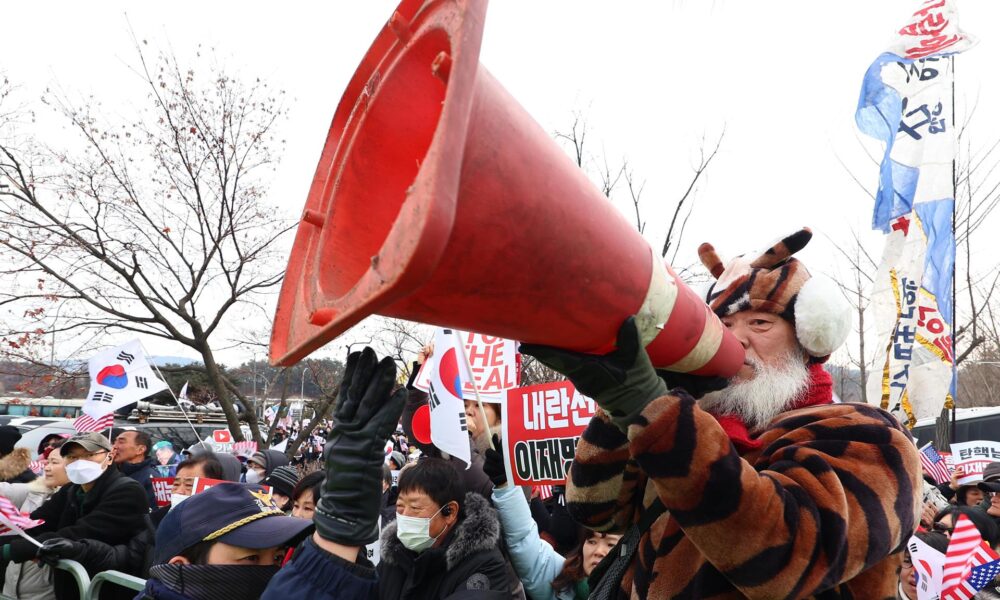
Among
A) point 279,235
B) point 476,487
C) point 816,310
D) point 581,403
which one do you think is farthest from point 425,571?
→ point 279,235

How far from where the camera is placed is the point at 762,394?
1769mm

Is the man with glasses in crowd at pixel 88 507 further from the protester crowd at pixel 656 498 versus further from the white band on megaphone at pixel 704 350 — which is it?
the white band on megaphone at pixel 704 350

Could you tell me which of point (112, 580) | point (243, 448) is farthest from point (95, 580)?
point (243, 448)

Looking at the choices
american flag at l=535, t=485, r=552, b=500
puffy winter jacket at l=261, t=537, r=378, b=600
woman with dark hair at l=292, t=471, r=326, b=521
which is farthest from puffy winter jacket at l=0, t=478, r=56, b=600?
puffy winter jacket at l=261, t=537, r=378, b=600

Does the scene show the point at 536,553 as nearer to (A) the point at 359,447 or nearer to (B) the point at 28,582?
(A) the point at 359,447

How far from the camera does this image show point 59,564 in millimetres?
4074

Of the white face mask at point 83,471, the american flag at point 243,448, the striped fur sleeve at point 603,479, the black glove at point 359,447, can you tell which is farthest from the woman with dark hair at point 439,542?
the american flag at point 243,448

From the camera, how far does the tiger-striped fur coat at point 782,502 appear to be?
1257 mm

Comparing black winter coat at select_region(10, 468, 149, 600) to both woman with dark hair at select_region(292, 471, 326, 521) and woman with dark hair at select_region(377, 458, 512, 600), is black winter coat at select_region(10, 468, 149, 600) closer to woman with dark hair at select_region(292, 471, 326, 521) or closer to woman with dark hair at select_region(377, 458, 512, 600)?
woman with dark hair at select_region(292, 471, 326, 521)

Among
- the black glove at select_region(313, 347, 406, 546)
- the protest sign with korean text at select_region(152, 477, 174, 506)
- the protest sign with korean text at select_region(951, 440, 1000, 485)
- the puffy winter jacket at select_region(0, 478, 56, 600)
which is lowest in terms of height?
the puffy winter jacket at select_region(0, 478, 56, 600)

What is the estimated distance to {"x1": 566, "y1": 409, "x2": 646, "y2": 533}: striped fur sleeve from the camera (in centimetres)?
182

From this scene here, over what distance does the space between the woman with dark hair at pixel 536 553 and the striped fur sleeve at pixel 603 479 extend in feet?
5.29

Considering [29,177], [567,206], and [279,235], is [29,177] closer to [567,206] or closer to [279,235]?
[279,235]

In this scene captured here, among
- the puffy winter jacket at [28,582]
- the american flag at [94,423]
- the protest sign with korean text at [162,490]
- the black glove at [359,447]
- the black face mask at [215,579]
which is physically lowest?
the puffy winter jacket at [28,582]
